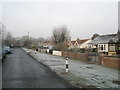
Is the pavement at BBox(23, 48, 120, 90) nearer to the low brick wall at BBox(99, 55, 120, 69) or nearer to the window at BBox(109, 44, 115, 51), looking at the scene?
the low brick wall at BBox(99, 55, 120, 69)

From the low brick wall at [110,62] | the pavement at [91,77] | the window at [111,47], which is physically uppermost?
the window at [111,47]

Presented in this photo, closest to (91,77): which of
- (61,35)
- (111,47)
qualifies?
(111,47)

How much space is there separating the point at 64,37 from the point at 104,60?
62331 millimetres

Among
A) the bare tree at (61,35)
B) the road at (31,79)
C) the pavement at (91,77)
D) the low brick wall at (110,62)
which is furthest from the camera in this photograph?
the bare tree at (61,35)

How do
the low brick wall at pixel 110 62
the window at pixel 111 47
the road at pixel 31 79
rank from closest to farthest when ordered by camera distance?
the road at pixel 31 79, the low brick wall at pixel 110 62, the window at pixel 111 47

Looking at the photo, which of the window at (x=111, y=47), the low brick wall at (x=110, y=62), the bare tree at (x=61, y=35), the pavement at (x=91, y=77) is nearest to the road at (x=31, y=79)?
the pavement at (x=91, y=77)

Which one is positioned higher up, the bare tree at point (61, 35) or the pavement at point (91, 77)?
the bare tree at point (61, 35)

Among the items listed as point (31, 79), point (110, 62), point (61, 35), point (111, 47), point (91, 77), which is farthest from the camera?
point (61, 35)

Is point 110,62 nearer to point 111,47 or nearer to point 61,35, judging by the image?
point 111,47

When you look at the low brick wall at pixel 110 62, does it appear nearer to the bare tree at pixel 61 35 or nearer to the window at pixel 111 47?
the window at pixel 111 47

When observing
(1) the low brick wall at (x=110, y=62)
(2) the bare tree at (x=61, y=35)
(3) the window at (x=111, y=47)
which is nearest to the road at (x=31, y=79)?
(1) the low brick wall at (x=110, y=62)

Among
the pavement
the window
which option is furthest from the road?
the window

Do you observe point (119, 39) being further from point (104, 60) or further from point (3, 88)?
point (3, 88)

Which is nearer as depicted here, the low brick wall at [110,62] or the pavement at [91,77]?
the pavement at [91,77]
